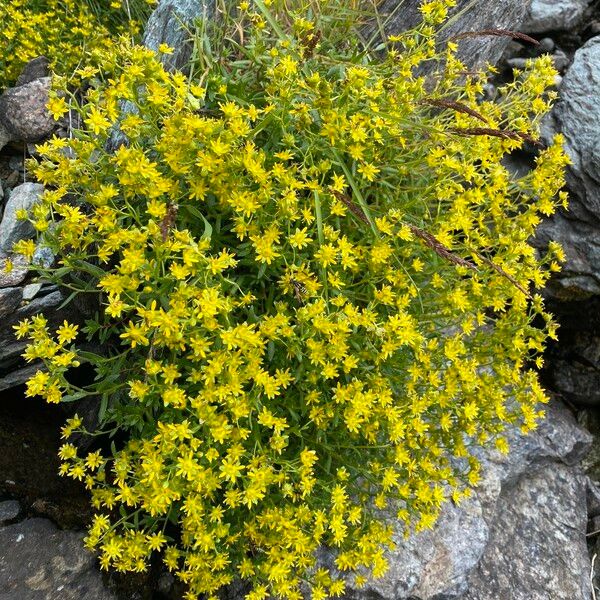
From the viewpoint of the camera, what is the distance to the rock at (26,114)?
390cm

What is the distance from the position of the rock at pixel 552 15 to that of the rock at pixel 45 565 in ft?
14.2

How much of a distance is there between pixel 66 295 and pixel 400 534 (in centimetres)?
198

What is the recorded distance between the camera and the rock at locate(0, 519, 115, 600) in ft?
9.03

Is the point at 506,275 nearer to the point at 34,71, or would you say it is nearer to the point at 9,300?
the point at 9,300

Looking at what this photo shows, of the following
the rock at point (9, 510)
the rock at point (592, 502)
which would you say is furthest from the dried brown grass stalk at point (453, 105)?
the rock at point (592, 502)

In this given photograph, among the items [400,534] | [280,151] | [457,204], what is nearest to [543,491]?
[400,534]

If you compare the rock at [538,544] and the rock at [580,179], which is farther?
the rock at [580,179]

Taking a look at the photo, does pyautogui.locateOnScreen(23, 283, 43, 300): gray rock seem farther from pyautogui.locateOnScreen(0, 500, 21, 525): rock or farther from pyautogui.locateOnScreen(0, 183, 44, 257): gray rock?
pyautogui.locateOnScreen(0, 500, 21, 525): rock

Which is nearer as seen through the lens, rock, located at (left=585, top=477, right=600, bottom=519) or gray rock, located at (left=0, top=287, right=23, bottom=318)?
gray rock, located at (left=0, top=287, right=23, bottom=318)

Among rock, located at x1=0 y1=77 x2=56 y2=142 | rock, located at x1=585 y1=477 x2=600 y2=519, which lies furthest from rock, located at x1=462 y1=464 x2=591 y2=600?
rock, located at x1=0 y1=77 x2=56 y2=142

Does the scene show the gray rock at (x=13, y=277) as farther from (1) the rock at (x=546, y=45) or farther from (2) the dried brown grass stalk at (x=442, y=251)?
(1) the rock at (x=546, y=45)

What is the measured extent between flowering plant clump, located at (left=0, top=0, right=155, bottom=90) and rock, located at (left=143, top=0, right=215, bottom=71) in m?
0.63

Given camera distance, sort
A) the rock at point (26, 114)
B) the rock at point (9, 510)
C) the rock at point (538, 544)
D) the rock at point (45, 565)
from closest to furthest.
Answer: the rock at point (45, 565) < the rock at point (9, 510) < the rock at point (538, 544) < the rock at point (26, 114)

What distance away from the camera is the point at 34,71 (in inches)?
167
